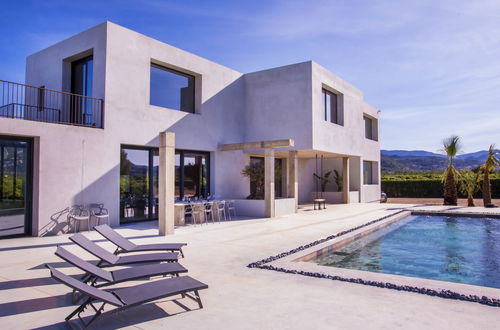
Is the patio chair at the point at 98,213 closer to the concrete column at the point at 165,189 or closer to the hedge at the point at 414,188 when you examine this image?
the concrete column at the point at 165,189

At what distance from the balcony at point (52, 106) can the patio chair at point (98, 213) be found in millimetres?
2670

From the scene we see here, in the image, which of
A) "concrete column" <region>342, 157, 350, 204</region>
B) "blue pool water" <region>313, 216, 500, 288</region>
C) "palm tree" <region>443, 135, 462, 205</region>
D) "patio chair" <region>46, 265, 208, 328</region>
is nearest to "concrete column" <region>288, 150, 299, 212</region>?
"blue pool water" <region>313, 216, 500, 288</region>

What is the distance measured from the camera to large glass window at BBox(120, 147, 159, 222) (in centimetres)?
1232

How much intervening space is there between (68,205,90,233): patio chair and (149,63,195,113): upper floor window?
490cm

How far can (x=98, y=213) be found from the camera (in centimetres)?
1119

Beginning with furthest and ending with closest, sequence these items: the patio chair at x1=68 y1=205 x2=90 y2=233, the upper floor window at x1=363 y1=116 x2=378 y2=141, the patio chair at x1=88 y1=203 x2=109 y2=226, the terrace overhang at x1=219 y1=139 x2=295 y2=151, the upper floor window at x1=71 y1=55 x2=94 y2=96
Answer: the upper floor window at x1=363 y1=116 x2=378 y2=141 < the terrace overhang at x1=219 y1=139 x2=295 y2=151 < the upper floor window at x1=71 y1=55 x2=94 y2=96 < the patio chair at x1=88 y1=203 x2=109 y2=226 < the patio chair at x1=68 y1=205 x2=90 y2=233

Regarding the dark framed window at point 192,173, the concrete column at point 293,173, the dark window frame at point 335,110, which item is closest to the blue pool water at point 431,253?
the concrete column at point 293,173

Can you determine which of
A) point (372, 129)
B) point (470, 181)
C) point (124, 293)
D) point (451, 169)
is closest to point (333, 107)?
point (451, 169)

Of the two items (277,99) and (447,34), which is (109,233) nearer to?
(277,99)

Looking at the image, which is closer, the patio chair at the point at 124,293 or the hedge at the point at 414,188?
the patio chair at the point at 124,293

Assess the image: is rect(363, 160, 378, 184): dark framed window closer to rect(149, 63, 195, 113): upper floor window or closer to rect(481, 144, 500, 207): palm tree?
rect(481, 144, 500, 207): palm tree

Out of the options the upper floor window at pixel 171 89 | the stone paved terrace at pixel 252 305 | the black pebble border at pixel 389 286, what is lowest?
the stone paved terrace at pixel 252 305

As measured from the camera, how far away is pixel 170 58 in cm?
1395

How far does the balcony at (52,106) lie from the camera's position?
11512 mm
